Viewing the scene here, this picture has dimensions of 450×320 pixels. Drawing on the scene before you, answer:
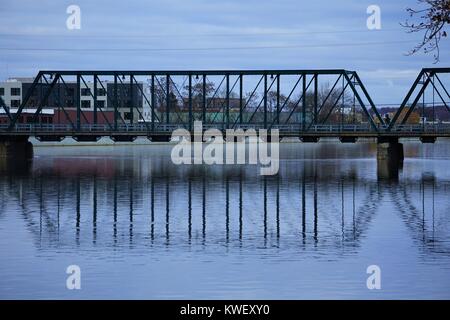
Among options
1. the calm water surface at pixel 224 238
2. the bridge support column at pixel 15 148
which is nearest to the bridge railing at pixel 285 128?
the bridge support column at pixel 15 148

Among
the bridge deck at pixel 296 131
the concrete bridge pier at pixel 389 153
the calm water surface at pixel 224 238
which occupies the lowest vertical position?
the calm water surface at pixel 224 238

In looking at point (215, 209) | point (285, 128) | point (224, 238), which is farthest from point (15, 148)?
point (224, 238)

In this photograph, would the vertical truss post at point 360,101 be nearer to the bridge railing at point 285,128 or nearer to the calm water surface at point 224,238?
the bridge railing at point 285,128

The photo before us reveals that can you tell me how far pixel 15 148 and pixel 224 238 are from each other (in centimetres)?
8298

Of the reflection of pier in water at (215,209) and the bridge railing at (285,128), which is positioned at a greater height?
the bridge railing at (285,128)

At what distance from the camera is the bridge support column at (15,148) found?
117m

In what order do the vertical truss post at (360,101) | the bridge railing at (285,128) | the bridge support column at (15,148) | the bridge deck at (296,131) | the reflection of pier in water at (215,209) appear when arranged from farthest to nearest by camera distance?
the bridge support column at (15,148)
the vertical truss post at (360,101)
the bridge railing at (285,128)
the bridge deck at (296,131)
the reflection of pier in water at (215,209)

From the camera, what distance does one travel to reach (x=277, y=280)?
2977 centimetres

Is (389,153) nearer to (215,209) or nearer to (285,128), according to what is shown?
(285,128)

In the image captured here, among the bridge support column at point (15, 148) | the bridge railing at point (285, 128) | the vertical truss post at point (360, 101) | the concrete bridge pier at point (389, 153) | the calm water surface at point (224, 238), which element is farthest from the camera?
the bridge support column at point (15, 148)

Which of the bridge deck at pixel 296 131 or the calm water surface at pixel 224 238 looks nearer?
the calm water surface at pixel 224 238

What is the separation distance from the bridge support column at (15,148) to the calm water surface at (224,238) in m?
46.3
